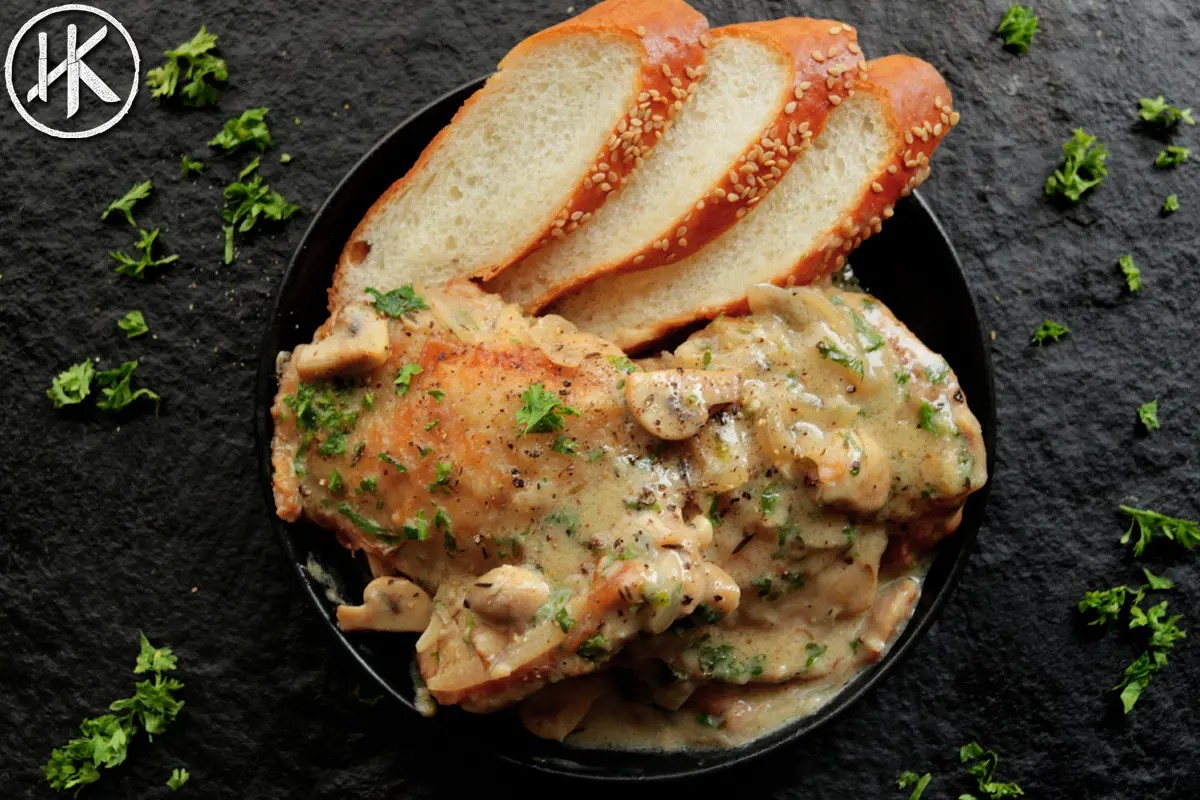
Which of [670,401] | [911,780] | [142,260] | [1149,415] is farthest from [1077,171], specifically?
[142,260]

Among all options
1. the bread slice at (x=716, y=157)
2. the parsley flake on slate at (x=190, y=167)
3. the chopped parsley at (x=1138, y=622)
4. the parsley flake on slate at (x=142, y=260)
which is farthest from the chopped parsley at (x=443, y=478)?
the chopped parsley at (x=1138, y=622)

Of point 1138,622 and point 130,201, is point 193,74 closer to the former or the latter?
point 130,201

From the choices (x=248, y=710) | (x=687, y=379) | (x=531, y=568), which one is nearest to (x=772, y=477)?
(x=687, y=379)

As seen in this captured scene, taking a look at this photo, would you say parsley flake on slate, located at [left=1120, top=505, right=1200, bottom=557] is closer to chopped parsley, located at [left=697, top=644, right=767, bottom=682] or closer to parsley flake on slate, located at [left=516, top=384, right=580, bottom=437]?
chopped parsley, located at [left=697, top=644, right=767, bottom=682]

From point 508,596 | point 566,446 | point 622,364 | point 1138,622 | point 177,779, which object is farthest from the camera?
point 1138,622

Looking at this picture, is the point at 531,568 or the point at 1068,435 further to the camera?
the point at 1068,435

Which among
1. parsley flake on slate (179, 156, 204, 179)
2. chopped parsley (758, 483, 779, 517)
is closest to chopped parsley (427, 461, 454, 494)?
chopped parsley (758, 483, 779, 517)

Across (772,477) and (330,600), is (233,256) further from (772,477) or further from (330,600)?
(772,477)
